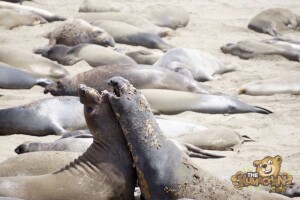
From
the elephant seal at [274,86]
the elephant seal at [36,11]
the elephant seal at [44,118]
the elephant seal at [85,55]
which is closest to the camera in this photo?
the elephant seal at [44,118]

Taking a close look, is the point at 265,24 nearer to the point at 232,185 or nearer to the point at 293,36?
the point at 293,36

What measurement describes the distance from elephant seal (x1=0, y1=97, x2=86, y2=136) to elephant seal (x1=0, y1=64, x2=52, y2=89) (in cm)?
132

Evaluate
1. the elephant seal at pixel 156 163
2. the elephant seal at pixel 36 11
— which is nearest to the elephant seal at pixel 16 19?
the elephant seal at pixel 36 11

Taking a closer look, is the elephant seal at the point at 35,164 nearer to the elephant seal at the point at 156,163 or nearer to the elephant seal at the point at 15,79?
the elephant seal at the point at 156,163

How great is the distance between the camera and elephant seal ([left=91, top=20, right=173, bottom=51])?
429 inches

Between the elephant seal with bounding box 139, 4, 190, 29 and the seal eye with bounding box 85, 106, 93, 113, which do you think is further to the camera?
the elephant seal with bounding box 139, 4, 190, 29

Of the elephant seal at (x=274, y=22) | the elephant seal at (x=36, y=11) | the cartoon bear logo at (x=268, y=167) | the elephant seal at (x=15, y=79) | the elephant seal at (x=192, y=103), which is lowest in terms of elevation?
the elephant seal at (x=274, y=22)

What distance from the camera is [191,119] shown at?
7.29 m

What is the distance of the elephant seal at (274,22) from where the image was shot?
12.9m

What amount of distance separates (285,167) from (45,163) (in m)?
1.59

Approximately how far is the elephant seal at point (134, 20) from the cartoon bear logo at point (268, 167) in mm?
6776

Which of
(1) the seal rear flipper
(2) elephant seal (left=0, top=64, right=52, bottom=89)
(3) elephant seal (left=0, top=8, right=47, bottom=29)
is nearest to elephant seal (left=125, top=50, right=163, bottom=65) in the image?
(2) elephant seal (left=0, top=64, right=52, bottom=89)

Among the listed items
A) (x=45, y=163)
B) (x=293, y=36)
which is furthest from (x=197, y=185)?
(x=293, y=36)
